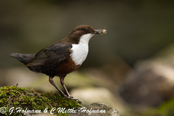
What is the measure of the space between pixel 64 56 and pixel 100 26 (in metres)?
9.67

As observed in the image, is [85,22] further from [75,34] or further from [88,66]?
[75,34]

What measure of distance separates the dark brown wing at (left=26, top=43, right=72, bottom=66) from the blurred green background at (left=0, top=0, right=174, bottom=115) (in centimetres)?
855

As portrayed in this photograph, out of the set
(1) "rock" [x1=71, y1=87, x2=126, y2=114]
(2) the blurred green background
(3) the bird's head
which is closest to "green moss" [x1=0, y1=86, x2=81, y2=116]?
(3) the bird's head

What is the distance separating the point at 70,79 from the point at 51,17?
7026mm

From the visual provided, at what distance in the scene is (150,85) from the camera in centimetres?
939

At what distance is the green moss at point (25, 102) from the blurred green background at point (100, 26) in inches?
351

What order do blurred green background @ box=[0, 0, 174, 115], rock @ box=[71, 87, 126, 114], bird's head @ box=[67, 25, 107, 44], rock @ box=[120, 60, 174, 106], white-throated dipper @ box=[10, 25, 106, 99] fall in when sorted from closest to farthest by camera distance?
white-throated dipper @ box=[10, 25, 106, 99], bird's head @ box=[67, 25, 107, 44], rock @ box=[71, 87, 126, 114], rock @ box=[120, 60, 174, 106], blurred green background @ box=[0, 0, 174, 115]

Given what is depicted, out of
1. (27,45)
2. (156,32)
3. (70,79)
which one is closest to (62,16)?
(27,45)

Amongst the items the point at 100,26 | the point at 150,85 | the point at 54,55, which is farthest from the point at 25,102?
the point at 100,26

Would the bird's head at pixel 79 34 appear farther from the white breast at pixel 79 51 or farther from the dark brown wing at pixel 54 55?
the dark brown wing at pixel 54 55

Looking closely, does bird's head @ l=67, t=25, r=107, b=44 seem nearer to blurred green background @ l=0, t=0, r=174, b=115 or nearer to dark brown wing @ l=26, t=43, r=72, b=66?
dark brown wing @ l=26, t=43, r=72, b=66

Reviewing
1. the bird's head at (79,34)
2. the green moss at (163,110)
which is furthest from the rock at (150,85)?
the bird's head at (79,34)

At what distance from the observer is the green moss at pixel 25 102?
A: 12.4 ft

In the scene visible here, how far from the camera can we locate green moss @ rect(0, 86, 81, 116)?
148 inches
